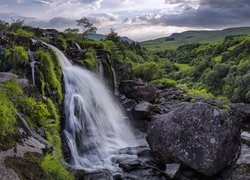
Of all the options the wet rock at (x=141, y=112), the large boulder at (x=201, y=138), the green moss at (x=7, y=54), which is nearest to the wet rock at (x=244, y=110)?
the wet rock at (x=141, y=112)

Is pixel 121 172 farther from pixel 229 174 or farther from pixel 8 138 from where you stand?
pixel 8 138

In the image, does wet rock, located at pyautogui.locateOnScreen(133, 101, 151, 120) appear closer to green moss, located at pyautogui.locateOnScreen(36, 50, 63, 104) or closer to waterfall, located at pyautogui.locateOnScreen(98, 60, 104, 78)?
waterfall, located at pyautogui.locateOnScreen(98, 60, 104, 78)

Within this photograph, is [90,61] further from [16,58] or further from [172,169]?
[172,169]

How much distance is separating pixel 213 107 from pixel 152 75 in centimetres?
4170

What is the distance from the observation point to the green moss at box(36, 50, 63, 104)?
82.9ft

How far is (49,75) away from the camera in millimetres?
26125

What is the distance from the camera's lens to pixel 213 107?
2202 cm

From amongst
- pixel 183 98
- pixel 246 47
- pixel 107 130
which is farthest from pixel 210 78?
pixel 107 130

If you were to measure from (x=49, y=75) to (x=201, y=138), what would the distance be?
13.3 metres

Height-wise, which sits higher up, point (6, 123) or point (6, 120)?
point (6, 120)

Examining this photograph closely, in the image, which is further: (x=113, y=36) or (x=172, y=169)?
(x=113, y=36)

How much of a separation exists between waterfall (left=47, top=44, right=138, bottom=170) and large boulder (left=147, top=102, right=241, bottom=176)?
432 cm

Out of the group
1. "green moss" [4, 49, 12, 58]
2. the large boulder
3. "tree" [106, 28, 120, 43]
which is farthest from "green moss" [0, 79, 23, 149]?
"tree" [106, 28, 120, 43]

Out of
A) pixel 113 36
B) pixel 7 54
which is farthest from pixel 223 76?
pixel 7 54
